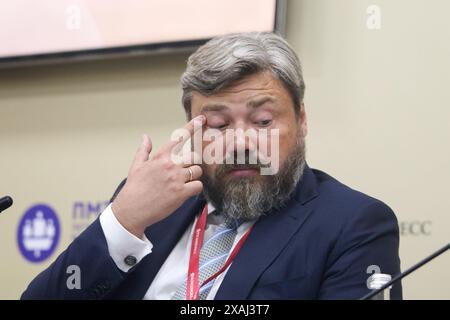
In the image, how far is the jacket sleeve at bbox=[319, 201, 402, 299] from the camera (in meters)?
1.33

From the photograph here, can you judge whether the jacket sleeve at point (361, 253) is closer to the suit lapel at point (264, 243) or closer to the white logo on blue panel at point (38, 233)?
the suit lapel at point (264, 243)

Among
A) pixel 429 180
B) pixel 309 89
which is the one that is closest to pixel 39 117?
pixel 309 89

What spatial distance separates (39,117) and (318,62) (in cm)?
106

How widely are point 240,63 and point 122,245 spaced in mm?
469

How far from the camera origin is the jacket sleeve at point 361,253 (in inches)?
52.3

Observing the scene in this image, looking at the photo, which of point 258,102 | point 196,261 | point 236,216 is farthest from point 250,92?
point 196,261

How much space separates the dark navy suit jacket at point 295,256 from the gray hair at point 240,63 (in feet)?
0.80

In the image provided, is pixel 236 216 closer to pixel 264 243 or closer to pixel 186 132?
pixel 264 243

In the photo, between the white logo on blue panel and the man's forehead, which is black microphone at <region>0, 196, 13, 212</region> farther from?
the white logo on blue panel

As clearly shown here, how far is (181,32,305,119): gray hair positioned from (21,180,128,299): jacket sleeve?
0.39m

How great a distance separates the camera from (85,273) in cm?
148

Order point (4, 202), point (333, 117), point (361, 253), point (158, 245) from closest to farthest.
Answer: point (4, 202)
point (361, 253)
point (158, 245)
point (333, 117)

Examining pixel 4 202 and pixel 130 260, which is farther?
pixel 130 260

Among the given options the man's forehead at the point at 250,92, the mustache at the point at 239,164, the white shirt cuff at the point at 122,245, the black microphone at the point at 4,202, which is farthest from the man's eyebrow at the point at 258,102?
the black microphone at the point at 4,202
